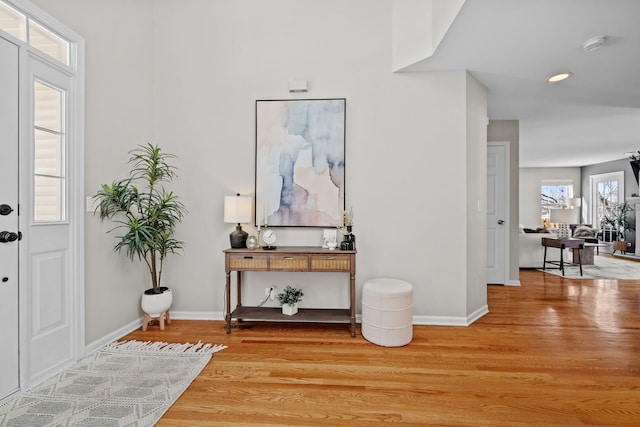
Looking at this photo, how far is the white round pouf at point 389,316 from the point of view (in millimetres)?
2617

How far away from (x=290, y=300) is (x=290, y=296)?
0.04 meters

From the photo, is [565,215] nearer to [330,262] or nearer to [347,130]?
[347,130]

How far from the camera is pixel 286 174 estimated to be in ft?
10.4

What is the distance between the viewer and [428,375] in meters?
2.16

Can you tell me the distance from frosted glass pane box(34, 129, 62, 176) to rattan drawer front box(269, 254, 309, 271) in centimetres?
173

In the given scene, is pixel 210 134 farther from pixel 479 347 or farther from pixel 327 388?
pixel 479 347

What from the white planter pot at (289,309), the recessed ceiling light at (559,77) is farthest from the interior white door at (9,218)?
the recessed ceiling light at (559,77)

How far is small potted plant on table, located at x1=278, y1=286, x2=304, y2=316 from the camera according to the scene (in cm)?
298

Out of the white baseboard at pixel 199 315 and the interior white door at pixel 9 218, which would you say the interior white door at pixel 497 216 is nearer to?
the white baseboard at pixel 199 315

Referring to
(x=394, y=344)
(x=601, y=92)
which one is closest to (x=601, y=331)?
(x=394, y=344)

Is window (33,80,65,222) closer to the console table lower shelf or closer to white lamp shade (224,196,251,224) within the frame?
white lamp shade (224,196,251,224)

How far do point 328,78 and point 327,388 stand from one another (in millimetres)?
2765

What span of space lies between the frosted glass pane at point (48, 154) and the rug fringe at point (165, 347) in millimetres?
1462

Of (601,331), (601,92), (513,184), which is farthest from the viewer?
(513,184)
